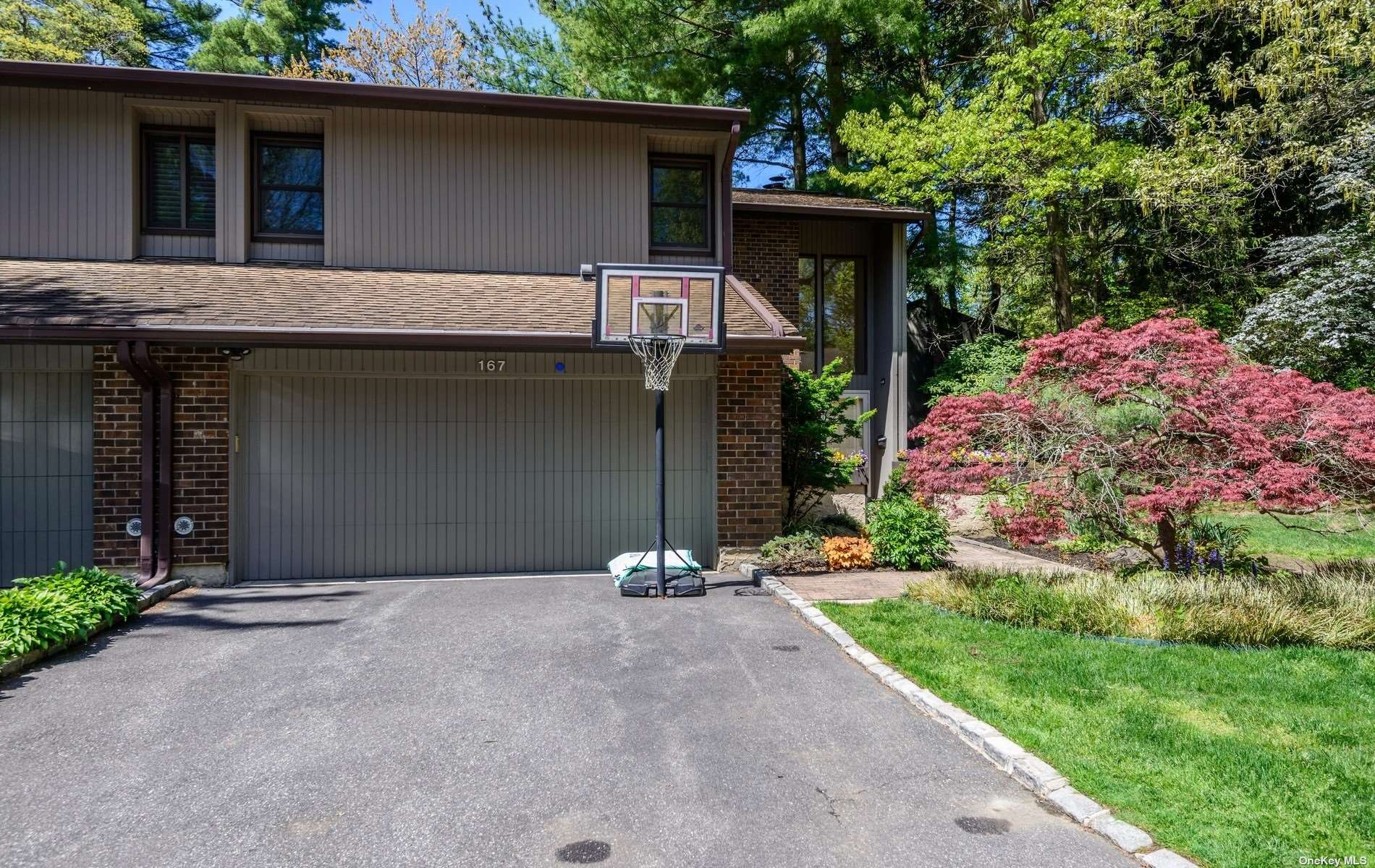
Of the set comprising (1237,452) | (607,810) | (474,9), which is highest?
(474,9)

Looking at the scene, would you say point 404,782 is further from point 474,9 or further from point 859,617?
point 474,9

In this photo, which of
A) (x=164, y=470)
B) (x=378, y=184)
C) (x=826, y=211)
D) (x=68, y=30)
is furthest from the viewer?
(x=68, y=30)

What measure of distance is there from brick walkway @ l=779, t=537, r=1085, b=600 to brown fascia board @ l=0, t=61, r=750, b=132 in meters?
6.06

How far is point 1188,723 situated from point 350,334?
24.3ft

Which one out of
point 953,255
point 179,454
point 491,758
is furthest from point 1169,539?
point 953,255

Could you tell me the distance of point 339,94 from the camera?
878cm

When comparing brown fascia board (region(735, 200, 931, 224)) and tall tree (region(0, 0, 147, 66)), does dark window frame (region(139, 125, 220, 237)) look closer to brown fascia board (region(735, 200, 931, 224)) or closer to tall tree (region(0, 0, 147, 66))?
brown fascia board (region(735, 200, 931, 224))

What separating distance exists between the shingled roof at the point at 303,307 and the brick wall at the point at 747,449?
1.72 feet

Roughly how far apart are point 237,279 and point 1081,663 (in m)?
9.26

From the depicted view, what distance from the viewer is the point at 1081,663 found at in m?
4.93

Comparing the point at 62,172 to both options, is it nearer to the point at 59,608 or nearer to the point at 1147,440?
the point at 59,608

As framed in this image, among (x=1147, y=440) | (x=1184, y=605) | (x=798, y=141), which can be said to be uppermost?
(x=798, y=141)

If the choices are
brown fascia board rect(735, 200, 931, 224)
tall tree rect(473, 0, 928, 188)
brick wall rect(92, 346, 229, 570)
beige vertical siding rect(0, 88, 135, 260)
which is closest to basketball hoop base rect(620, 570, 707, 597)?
brick wall rect(92, 346, 229, 570)

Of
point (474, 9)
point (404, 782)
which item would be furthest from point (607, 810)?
point (474, 9)
